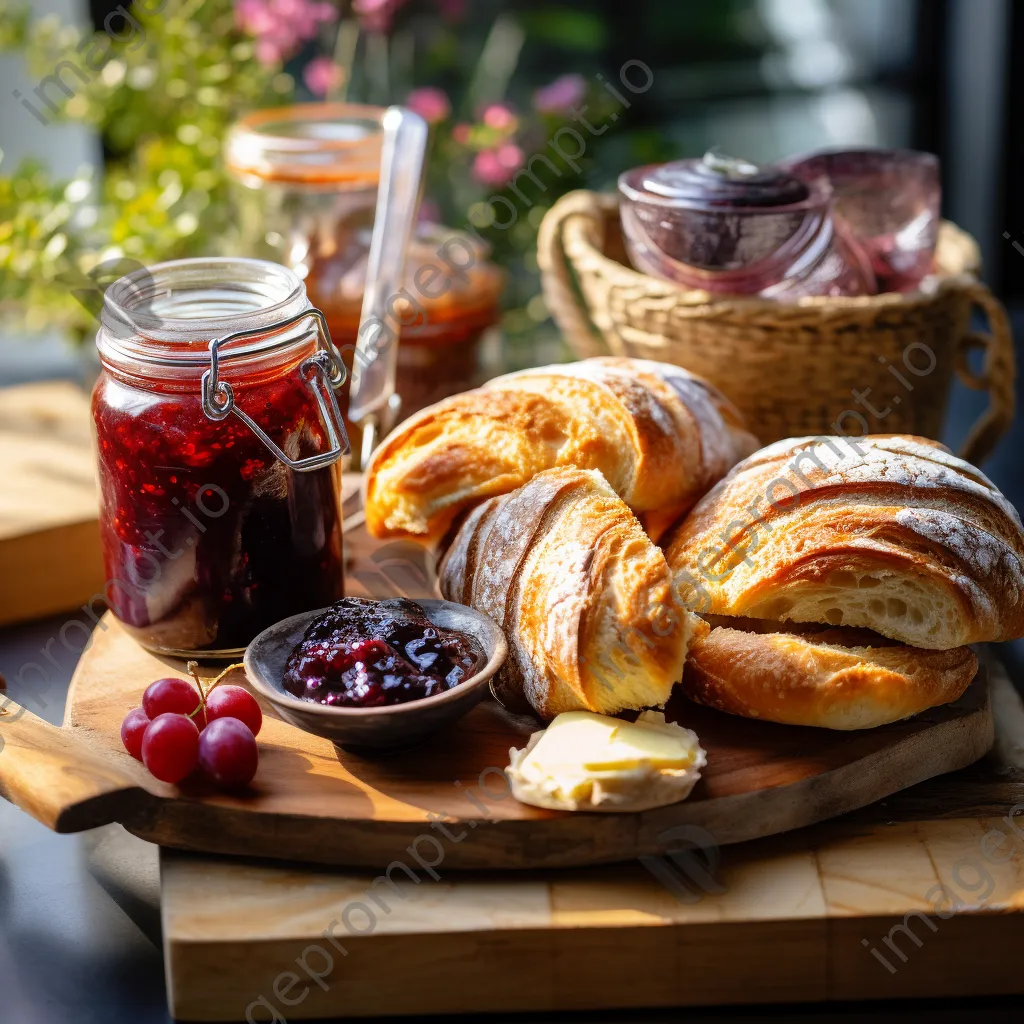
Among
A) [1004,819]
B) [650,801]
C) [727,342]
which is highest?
[727,342]

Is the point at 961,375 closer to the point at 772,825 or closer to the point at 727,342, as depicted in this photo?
the point at 727,342

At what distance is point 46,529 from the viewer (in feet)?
7.36

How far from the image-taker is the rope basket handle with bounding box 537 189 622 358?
2.54 metres

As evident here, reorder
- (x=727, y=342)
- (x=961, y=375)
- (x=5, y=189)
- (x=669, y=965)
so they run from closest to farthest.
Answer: (x=669, y=965), (x=727, y=342), (x=961, y=375), (x=5, y=189)

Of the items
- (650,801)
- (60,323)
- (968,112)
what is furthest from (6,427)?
(968,112)

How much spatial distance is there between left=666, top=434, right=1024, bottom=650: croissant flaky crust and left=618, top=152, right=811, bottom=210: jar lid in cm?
55

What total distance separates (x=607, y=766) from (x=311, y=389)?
675mm

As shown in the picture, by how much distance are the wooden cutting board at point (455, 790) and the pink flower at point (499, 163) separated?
73.4 inches

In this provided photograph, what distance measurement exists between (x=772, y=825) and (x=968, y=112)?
12.8 feet

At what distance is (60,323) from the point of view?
305cm

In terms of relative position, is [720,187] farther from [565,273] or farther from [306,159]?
[306,159]

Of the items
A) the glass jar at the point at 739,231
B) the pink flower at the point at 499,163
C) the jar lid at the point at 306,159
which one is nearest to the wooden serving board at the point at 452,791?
the glass jar at the point at 739,231

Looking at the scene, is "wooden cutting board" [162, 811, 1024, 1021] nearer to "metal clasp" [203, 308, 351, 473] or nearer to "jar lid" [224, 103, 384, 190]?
"metal clasp" [203, 308, 351, 473]

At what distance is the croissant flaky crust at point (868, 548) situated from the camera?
67.1 inches
